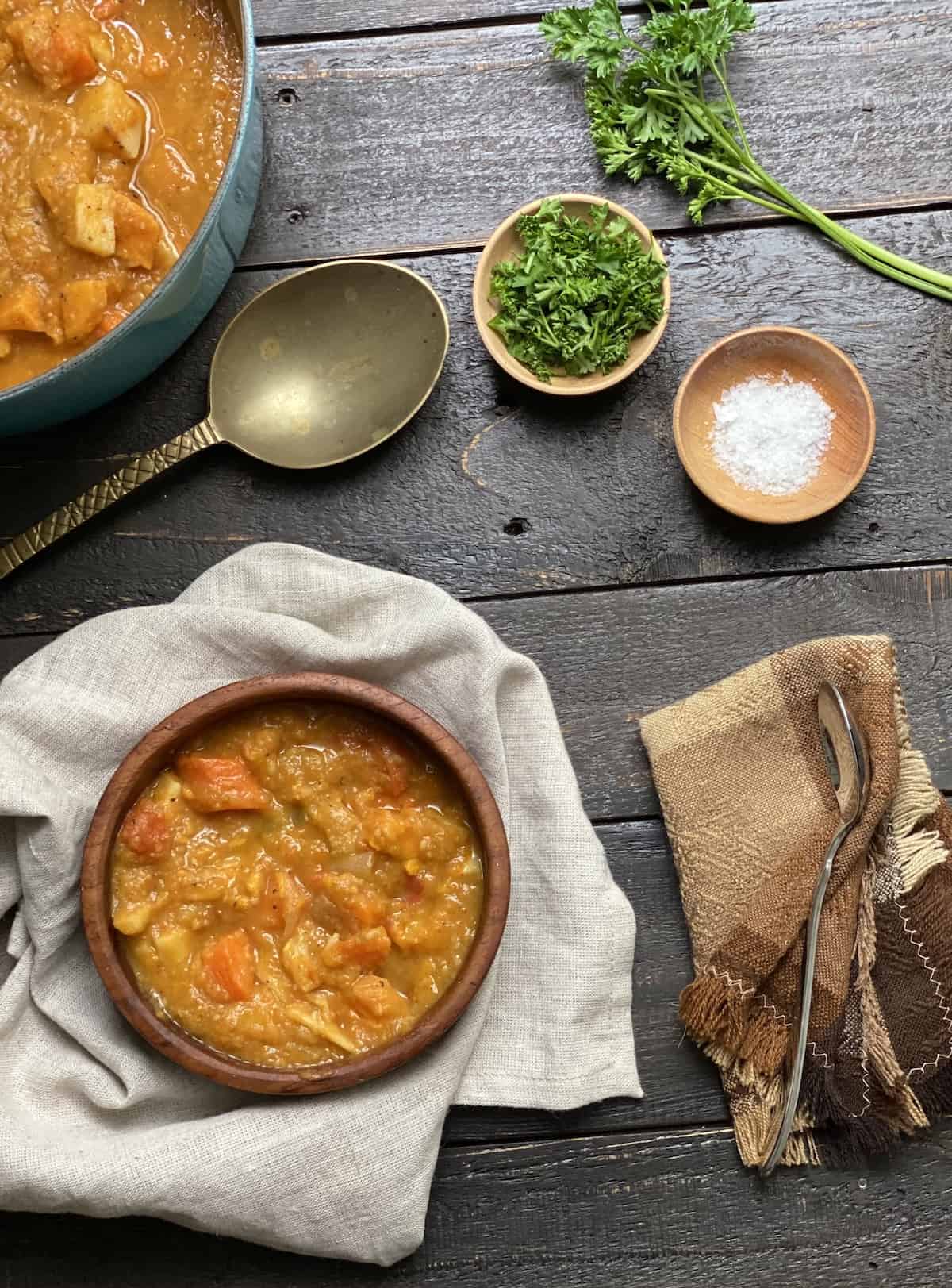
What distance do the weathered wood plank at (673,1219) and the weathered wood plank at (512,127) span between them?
69.4 inches

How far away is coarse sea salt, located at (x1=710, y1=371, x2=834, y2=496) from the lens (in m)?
2.18

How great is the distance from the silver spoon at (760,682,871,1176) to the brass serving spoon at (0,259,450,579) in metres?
0.98

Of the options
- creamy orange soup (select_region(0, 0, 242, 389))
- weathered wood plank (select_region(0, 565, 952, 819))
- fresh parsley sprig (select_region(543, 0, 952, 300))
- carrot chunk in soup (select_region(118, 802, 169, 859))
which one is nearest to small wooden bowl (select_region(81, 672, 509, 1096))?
carrot chunk in soup (select_region(118, 802, 169, 859))

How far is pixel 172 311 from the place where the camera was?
6.12 ft

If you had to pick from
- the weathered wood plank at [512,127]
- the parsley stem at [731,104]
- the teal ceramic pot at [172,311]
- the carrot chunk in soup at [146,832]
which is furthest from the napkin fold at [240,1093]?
the parsley stem at [731,104]

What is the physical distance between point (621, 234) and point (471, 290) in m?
0.31

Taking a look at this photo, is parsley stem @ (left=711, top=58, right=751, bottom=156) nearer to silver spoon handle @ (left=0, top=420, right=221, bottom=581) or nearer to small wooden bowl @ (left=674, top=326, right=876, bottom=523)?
small wooden bowl @ (left=674, top=326, right=876, bottom=523)

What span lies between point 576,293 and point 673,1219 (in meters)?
1.73

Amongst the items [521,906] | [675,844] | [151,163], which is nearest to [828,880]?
[675,844]

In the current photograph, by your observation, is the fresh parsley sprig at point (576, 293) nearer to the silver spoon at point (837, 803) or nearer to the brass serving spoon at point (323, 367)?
the brass serving spoon at point (323, 367)

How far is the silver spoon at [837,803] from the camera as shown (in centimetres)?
201

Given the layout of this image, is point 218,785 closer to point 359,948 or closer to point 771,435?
point 359,948

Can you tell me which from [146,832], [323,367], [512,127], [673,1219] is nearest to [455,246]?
[512,127]

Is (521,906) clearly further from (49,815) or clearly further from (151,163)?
(151,163)
